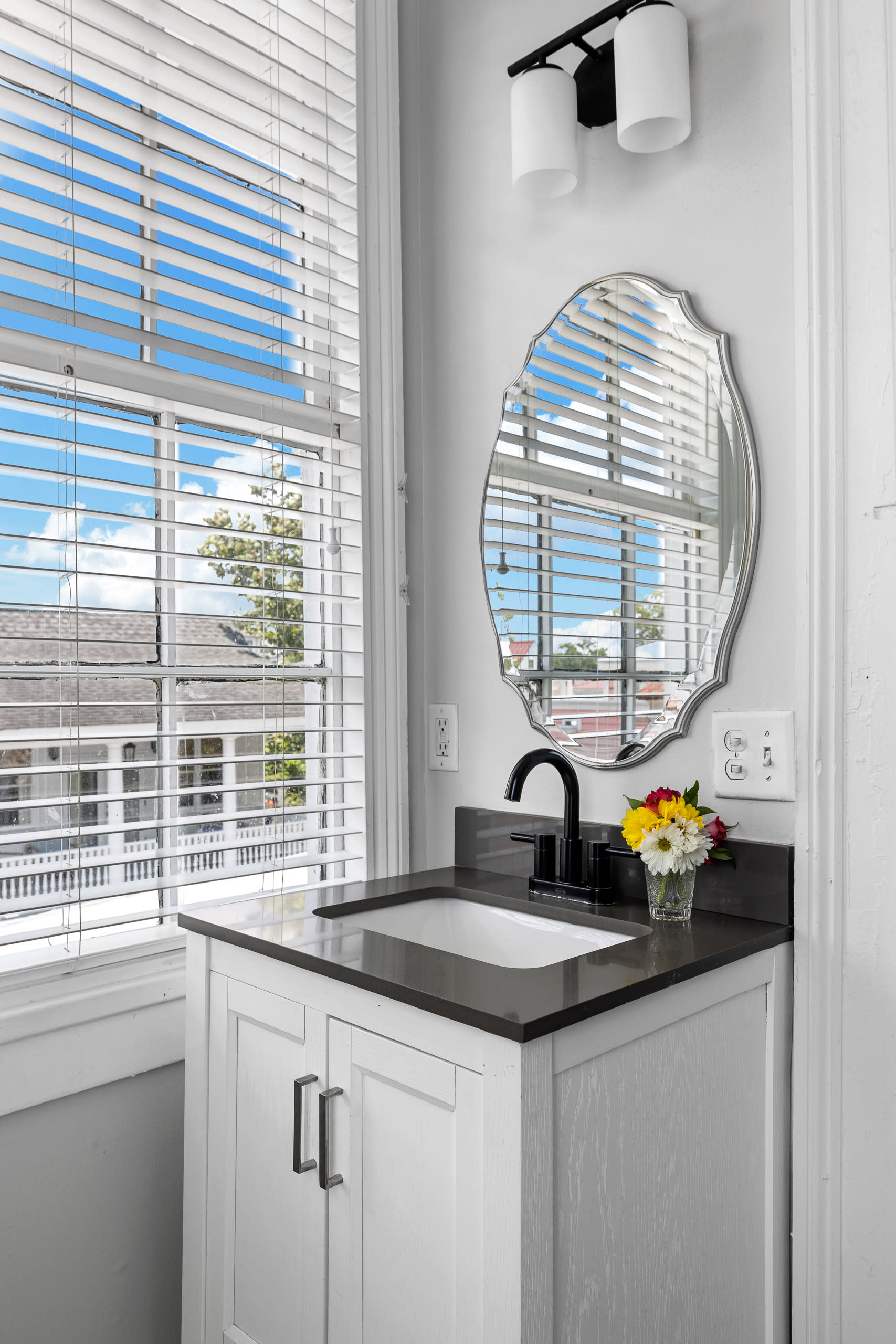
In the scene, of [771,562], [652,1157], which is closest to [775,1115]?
[652,1157]

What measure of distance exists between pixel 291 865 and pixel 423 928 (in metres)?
0.27

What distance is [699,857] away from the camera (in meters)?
1.20

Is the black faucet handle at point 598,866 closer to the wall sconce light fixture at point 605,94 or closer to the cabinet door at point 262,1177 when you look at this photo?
the cabinet door at point 262,1177

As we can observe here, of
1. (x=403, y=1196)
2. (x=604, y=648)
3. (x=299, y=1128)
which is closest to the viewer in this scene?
(x=403, y=1196)

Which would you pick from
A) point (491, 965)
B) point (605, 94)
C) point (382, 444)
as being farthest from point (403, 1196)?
point (605, 94)

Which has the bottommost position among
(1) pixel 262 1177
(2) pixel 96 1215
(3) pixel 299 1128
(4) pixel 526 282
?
(2) pixel 96 1215

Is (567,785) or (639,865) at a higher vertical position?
(567,785)

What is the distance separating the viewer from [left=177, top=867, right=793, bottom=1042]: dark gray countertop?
91 cm

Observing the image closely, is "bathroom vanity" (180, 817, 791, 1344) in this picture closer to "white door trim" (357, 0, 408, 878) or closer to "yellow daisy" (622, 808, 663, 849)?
"yellow daisy" (622, 808, 663, 849)

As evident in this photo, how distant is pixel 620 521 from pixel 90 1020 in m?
1.08

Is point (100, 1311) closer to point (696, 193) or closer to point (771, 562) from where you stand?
point (771, 562)

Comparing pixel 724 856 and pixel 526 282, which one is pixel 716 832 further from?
pixel 526 282

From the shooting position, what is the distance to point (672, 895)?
4.03ft

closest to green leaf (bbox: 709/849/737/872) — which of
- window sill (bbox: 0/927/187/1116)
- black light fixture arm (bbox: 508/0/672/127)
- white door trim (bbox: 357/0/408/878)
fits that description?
white door trim (bbox: 357/0/408/878)
